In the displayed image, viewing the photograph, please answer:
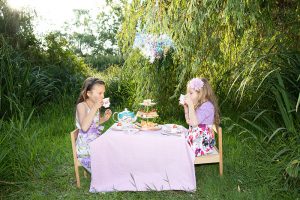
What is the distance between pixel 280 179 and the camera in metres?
3.71

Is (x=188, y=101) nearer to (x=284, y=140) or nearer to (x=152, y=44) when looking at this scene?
(x=284, y=140)

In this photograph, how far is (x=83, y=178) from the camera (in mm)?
4566

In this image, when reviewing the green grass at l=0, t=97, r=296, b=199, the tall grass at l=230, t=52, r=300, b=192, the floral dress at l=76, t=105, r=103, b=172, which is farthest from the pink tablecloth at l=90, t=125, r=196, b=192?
Result: the tall grass at l=230, t=52, r=300, b=192

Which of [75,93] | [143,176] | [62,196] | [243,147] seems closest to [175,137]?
[143,176]

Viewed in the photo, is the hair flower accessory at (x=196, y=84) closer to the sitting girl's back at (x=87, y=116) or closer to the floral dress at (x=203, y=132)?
the floral dress at (x=203, y=132)

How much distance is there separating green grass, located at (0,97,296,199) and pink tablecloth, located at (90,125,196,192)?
0.11 meters

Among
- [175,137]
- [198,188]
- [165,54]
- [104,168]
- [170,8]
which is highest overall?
[170,8]

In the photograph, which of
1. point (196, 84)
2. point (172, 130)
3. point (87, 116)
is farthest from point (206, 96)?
point (87, 116)

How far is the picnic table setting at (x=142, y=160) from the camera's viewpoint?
12.6 feet

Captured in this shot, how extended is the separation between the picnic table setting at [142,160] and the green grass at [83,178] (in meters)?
0.12

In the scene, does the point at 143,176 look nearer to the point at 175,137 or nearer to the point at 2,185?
the point at 175,137

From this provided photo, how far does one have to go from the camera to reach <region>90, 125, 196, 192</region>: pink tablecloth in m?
3.83

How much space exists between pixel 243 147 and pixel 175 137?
1.69 m

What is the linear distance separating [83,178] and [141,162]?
978 mm
